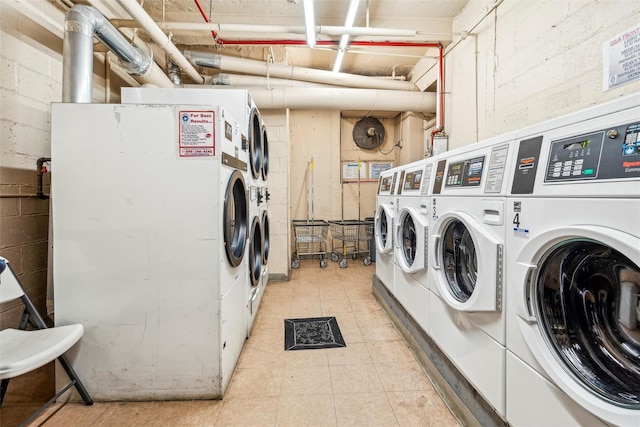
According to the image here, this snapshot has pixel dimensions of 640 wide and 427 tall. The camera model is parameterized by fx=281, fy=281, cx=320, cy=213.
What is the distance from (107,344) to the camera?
1.53m

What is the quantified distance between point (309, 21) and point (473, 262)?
7.06 ft

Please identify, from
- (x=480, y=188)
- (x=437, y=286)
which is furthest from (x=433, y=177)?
(x=437, y=286)

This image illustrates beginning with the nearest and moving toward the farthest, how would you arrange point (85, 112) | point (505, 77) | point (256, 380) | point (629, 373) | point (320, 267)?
point (629, 373), point (85, 112), point (256, 380), point (505, 77), point (320, 267)

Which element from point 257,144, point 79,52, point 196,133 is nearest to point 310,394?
point 196,133

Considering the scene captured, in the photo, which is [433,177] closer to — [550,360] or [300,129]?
[550,360]

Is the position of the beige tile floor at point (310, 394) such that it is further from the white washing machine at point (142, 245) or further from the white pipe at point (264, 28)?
the white pipe at point (264, 28)

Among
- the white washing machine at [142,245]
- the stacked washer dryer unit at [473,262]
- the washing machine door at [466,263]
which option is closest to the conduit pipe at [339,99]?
the white washing machine at [142,245]

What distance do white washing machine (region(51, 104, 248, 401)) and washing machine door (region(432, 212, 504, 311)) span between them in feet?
4.06

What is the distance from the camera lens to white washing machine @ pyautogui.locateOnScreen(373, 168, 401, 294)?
2551 millimetres

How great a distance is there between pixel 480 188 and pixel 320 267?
3.28 m

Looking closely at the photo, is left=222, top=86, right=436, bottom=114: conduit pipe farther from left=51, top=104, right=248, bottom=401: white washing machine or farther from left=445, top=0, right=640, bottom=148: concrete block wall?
left=51, top=104, right=248, bottom=401: white washing machine

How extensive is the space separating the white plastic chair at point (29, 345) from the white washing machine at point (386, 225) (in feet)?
7.27

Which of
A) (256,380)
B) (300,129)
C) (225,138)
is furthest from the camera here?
(300,129)

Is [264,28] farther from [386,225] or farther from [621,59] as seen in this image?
[621,59]
